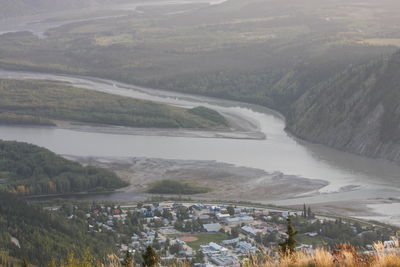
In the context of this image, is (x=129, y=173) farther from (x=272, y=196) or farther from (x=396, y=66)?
(x=396, y=66)

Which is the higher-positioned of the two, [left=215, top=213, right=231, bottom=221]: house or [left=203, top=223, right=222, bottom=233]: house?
[left=215, top=213, right=231, bottom=221]: house

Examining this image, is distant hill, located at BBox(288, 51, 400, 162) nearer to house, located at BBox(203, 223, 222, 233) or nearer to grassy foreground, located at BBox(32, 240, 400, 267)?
house, located at BBox(203, 223, 222, 233)

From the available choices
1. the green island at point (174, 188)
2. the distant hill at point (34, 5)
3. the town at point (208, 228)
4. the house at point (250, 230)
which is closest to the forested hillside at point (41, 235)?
the town at point (208, 228)

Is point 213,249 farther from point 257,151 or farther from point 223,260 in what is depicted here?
point 257,151

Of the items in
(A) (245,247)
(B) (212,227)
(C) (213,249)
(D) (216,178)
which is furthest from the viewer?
(D) (216,178)

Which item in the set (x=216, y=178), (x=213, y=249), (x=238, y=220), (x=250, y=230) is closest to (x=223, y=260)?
(x=213, y=249)

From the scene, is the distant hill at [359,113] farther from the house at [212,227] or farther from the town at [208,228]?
the house at [212,227]

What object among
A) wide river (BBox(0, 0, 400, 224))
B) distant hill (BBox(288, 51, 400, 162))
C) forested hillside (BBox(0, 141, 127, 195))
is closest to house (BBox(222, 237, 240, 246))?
wide river (BBox(0, 0, 400, 224))
